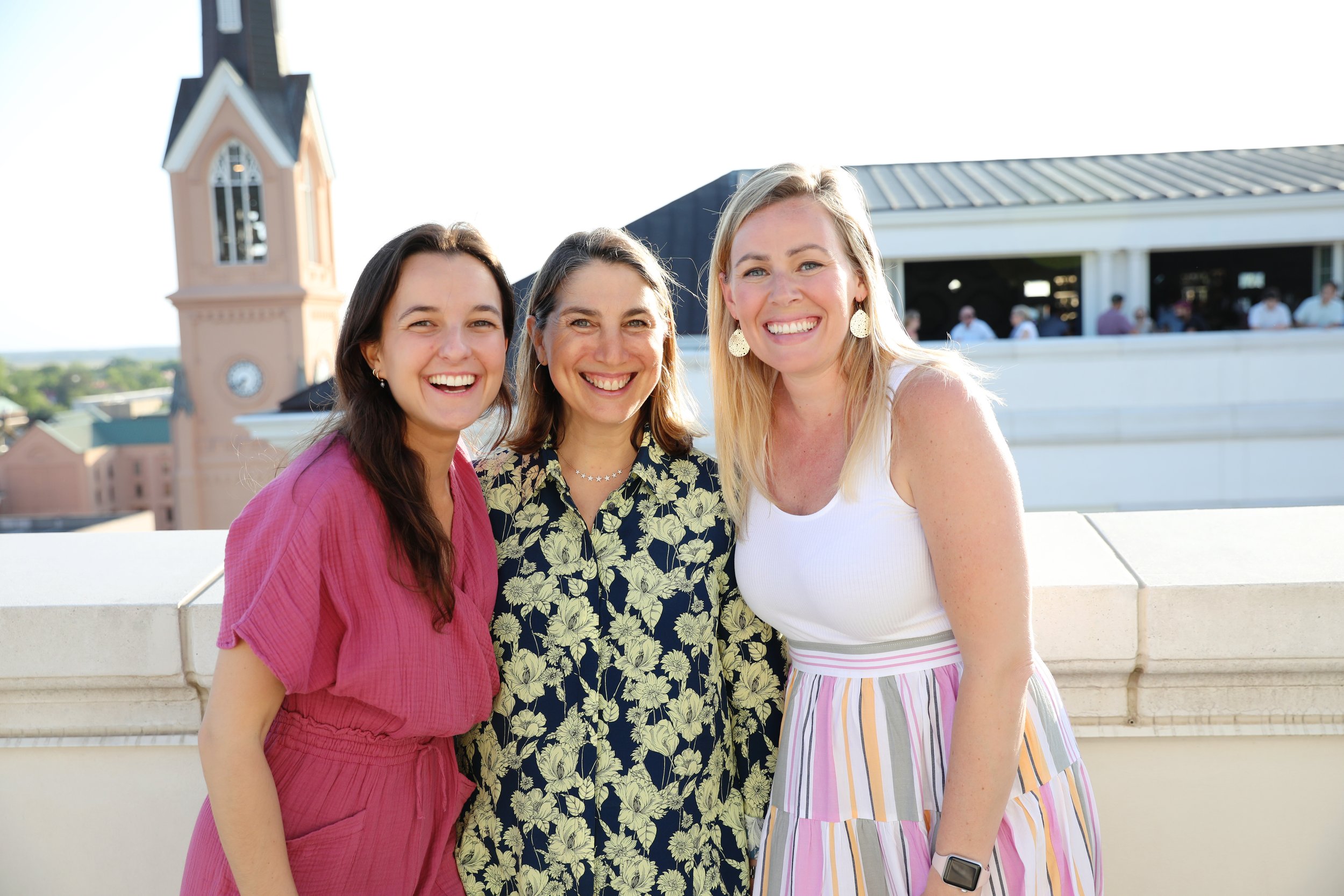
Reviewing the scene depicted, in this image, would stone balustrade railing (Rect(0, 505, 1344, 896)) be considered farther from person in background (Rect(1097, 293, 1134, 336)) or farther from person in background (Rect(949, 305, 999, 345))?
person in background (Rect(1097, 293, 1134, 336))

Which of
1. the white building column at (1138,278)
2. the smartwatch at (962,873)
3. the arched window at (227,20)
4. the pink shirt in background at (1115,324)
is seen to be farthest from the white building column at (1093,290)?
the arched window at (227,20)

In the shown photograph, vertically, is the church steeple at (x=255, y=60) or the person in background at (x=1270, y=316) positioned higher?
the church steeple at (x=255, y=60)

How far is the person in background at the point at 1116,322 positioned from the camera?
1583 cm

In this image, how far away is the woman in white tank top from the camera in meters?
1.71

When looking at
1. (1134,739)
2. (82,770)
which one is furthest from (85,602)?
(1134,739)

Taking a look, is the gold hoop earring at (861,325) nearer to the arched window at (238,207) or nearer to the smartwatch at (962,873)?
the smartwatch at (962,873)

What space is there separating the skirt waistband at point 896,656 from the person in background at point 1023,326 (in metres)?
→ 14.1

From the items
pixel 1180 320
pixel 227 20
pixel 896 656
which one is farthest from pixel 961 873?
pixel 227 20

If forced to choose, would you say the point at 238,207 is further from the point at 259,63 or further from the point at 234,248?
the point at 259,63

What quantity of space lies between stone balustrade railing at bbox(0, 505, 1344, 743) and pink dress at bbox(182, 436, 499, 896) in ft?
1.58

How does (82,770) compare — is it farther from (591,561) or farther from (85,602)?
(591,561)

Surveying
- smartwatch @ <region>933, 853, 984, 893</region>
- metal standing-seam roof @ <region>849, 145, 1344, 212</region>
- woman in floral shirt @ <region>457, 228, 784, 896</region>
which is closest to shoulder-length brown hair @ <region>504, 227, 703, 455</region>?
woman in floral shirt @ <region>457, 228, 784, 896</region>

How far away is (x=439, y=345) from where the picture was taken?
6.13 ft

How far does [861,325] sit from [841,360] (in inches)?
3.5
